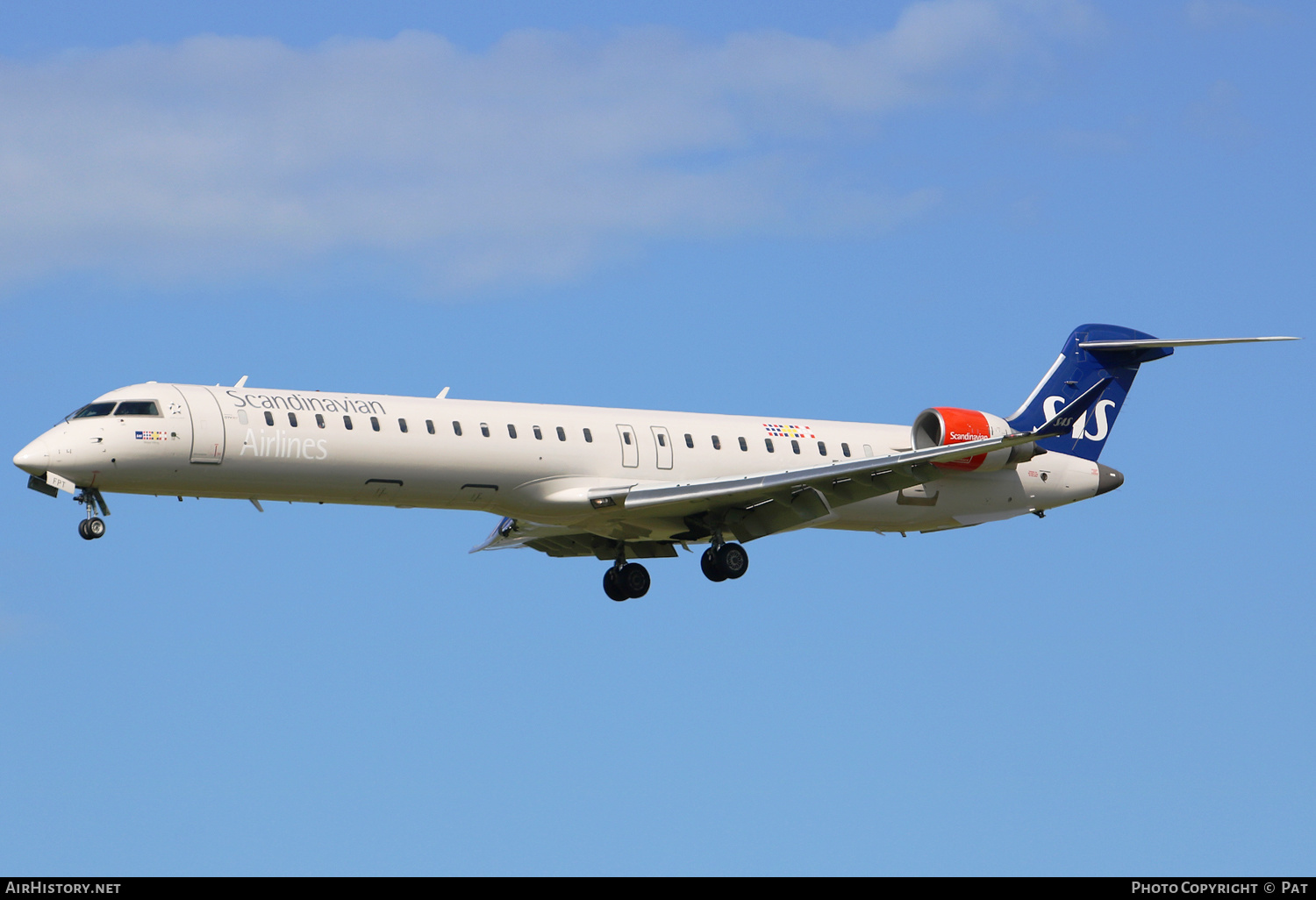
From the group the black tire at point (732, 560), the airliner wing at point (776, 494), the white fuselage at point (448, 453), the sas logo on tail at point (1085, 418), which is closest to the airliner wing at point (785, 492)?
the airliner wing at point (776, 494)

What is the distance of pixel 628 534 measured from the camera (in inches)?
1395

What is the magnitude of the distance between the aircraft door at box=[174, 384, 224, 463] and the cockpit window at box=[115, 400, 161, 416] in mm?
570

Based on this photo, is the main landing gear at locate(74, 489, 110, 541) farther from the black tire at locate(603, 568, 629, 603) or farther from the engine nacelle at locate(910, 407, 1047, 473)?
the engine nacelle at locate(910, 407, 1047, 473)

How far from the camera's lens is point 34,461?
2942 centimetres

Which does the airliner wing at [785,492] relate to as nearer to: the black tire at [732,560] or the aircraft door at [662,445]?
the black tire at [732,560]

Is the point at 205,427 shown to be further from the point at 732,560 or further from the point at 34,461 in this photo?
the point at 732,560

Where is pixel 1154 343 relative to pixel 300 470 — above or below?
above

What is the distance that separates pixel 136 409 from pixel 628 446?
905cm

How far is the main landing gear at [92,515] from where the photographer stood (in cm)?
2958

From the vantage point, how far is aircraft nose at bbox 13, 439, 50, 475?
2942 cm

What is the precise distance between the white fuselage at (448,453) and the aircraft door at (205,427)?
0.02 m
